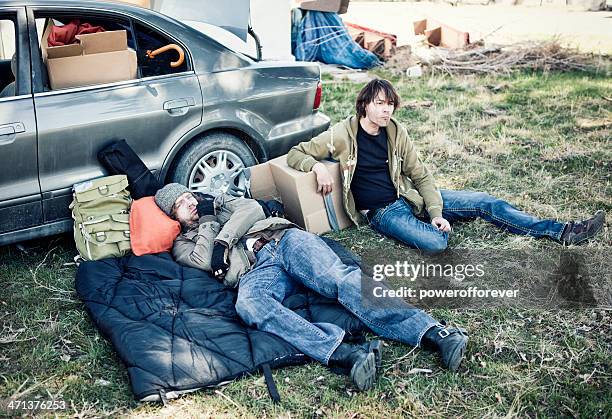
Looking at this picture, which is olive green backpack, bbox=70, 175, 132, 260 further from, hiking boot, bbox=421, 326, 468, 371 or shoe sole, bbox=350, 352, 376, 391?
hiking boot, bbox=421, 326, 468, 371

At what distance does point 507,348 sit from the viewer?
363cm

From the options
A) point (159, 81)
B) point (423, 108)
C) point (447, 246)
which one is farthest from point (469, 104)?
point (159, 81)

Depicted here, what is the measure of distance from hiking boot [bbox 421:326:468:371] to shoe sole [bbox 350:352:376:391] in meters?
0.41

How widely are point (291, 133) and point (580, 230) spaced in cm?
A: 239

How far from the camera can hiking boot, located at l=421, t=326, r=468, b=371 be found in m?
3.38

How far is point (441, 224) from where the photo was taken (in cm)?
474

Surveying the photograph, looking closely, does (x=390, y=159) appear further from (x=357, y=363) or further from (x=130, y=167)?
(x=357, y=363)

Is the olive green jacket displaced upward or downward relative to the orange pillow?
upward

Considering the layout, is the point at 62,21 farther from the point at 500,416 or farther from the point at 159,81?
the point at 500,416

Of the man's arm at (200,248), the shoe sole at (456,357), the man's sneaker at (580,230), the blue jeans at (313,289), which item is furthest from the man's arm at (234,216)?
the man's sneaker at (580,230)

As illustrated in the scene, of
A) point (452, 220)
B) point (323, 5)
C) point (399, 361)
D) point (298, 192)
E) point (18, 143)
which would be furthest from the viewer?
point (323, 5)

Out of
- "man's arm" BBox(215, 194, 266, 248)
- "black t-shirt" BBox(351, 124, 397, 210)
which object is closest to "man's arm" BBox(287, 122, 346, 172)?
"black t-shirt" BBox(351, 124, 397, 210)

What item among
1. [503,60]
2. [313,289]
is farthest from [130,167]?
[503,60]

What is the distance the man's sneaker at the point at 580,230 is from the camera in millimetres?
4762
